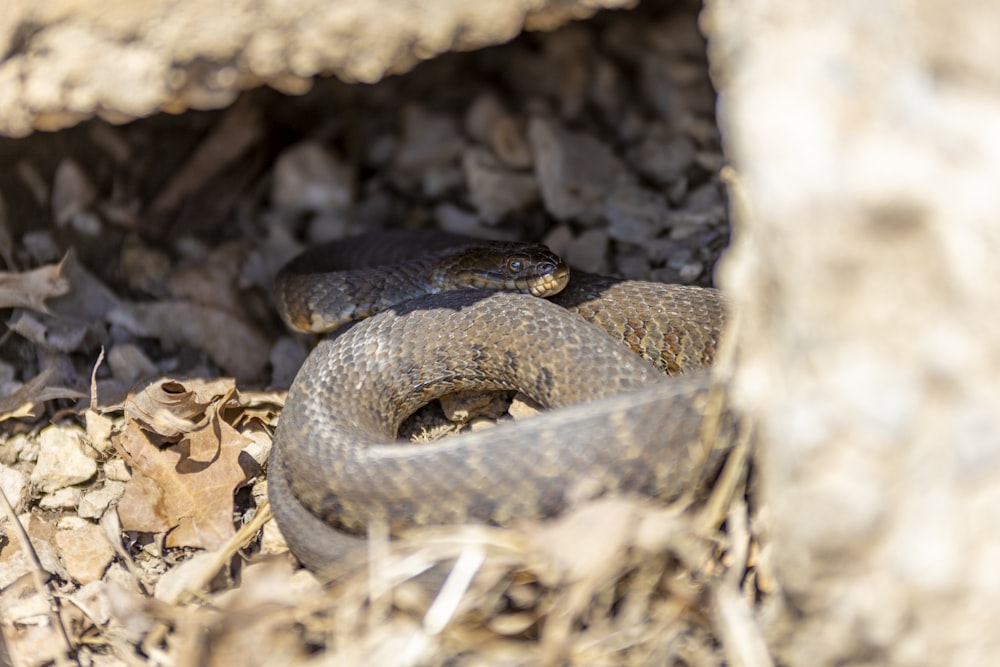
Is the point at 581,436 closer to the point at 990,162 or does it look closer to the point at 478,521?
the point at 478,521

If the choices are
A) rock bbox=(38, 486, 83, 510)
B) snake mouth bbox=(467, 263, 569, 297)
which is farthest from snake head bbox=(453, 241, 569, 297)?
rock bbox=(38, 486, 83, 510)

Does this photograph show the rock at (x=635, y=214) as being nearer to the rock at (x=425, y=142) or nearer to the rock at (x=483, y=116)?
the rock at (x=483, y=116)

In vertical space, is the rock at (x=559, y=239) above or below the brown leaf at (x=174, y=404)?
above

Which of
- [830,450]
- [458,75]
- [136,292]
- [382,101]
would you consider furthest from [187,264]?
[830,450]

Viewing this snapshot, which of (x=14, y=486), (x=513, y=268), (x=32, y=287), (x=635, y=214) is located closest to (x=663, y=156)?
(x=635, y=214)

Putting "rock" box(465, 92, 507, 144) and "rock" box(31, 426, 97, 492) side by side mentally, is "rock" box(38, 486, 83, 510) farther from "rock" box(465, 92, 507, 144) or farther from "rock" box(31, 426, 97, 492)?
"rock" box(465, 92, 507, 144)

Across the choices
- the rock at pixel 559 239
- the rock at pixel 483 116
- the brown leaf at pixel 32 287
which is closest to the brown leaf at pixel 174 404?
the brown leaf at pixel 32 287
